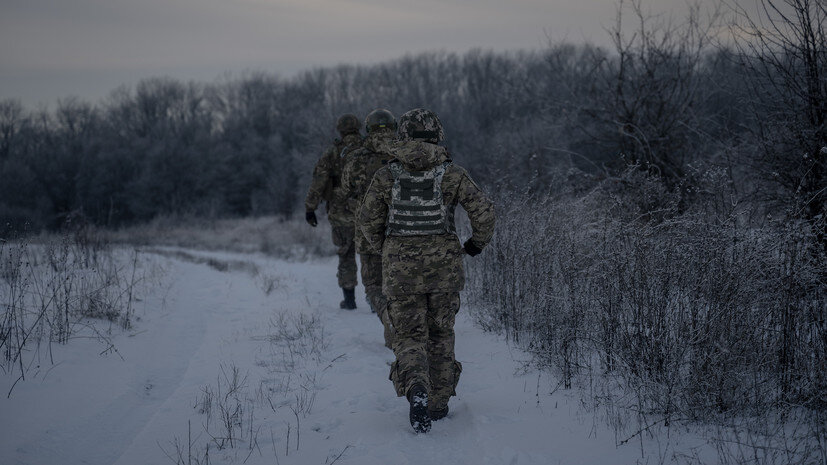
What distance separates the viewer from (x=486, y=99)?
47.1 m

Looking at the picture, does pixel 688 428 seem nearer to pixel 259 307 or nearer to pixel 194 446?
pixel 194 446

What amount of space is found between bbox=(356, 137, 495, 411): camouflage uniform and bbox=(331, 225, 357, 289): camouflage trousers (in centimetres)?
282

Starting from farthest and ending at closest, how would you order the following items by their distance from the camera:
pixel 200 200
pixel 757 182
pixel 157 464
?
pixel 200 200 < pixel 757 182 < pixel 157 464

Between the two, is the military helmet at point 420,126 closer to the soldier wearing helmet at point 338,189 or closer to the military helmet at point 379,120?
the military helmet at point 379,120

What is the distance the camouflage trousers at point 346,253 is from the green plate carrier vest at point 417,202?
293cm

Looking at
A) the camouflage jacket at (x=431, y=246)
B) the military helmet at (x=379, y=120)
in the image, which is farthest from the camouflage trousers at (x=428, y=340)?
the military helmet at (x=379, y=120)

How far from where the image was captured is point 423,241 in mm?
3566

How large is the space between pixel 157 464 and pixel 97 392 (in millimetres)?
1384

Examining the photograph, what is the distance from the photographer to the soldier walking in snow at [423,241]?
346cm

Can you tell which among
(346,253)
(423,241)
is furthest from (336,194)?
(423,241)

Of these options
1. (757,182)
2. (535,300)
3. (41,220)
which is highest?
(757,182)

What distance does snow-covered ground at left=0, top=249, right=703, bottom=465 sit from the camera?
3.06 m

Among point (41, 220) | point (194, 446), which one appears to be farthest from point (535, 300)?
point (41, 220)

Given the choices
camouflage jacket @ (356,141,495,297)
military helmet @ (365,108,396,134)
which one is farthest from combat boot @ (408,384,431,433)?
military helmet @ (365,108,396,134)
